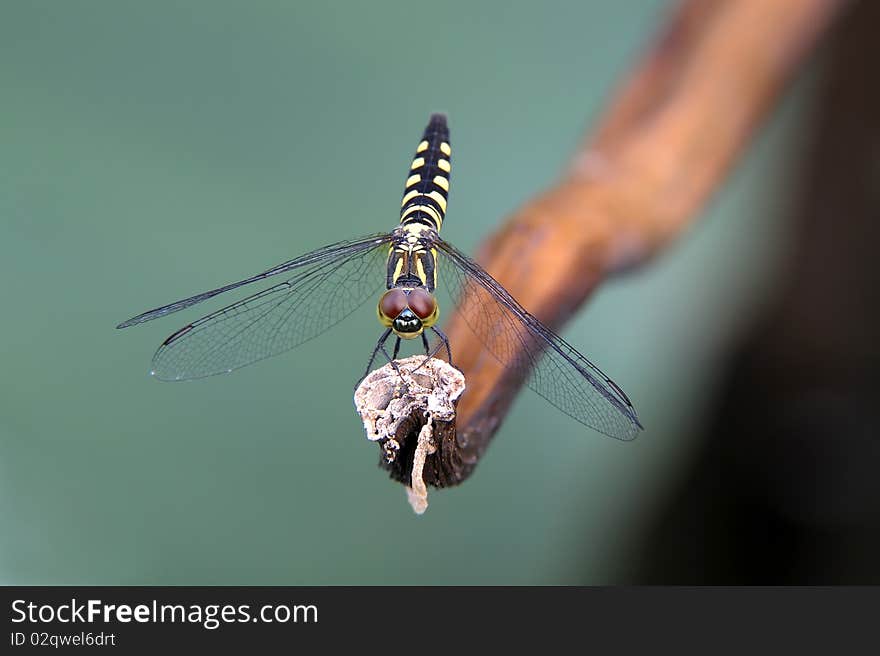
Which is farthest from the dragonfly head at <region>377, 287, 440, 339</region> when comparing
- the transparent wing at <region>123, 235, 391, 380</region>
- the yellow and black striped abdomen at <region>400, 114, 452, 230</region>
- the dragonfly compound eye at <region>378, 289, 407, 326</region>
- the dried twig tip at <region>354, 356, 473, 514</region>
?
the dried twig tip at <region>354, 356, 473, 514</region>

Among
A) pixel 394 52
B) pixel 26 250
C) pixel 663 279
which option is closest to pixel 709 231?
pixel 663 279

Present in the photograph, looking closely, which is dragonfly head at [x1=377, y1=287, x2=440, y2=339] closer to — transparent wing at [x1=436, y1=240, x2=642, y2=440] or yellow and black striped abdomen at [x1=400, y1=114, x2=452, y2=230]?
transparent wing at [x1=436, y1=240, x2=642, y2=440]

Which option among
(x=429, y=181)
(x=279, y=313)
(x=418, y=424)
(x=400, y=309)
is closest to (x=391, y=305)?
(x=400, y=309)

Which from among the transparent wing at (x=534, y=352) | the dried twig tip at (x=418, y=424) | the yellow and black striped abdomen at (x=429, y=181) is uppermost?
the yellow and black striped abdomen at (x=429, y=181)

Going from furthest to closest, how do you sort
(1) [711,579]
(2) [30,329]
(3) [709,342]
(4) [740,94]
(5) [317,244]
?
(3) [709,342] < (1) [711,579] < (5) [317,244] < (4) [740,94] < (2) [30,329]

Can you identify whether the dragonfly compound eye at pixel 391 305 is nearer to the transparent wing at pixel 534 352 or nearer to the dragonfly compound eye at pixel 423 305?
the dragonfly compound eye at pixel 423 305

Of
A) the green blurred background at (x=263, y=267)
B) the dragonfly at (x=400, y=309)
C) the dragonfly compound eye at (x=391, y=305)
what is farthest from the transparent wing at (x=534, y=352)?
the green blurred background at (x=263, y=267)
